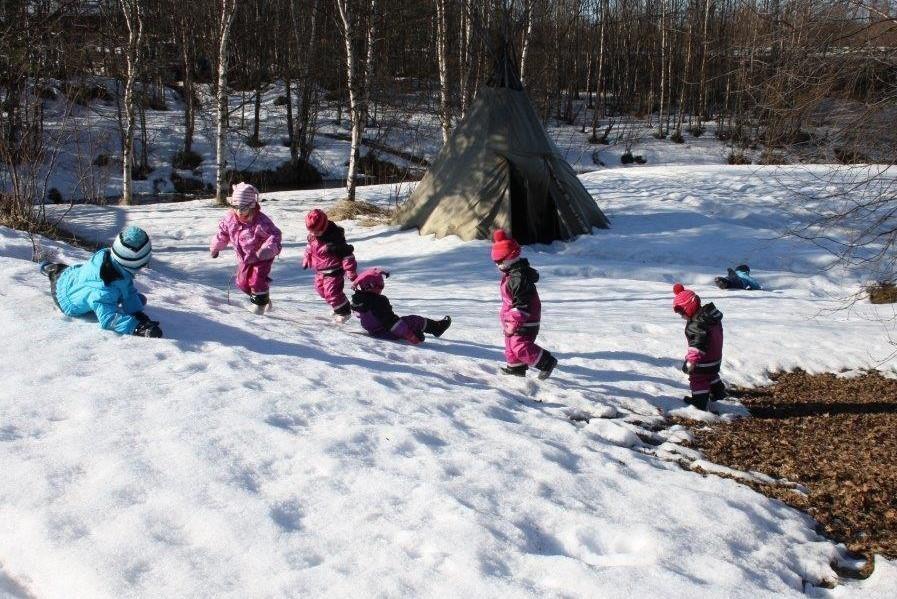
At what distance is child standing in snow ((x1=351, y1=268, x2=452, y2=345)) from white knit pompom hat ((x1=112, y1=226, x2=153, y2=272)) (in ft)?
6.56

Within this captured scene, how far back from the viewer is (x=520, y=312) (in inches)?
226

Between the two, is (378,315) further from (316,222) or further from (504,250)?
(504,250)

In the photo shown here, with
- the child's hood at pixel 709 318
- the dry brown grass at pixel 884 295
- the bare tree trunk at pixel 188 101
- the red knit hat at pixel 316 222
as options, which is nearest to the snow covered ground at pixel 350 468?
the child's hood at pixel 709 318

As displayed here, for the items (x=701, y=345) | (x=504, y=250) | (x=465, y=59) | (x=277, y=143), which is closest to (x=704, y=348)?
(x=701, y=345)

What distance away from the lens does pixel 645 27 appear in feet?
131

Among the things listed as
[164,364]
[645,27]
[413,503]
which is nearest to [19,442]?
[164,364]

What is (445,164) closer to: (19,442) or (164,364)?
(164,364)

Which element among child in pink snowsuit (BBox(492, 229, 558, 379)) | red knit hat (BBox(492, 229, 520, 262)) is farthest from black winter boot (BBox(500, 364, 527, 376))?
red knit hat (BBox(492, 229, 520, 262))

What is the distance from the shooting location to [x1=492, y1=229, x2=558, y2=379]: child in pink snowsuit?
574 centimetres

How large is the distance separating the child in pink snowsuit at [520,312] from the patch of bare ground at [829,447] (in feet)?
4.47

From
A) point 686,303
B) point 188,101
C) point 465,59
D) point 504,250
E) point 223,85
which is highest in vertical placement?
point 465,59

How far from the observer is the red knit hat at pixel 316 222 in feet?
21.8

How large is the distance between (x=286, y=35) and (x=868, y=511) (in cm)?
3258

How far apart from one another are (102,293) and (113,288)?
0.08m
